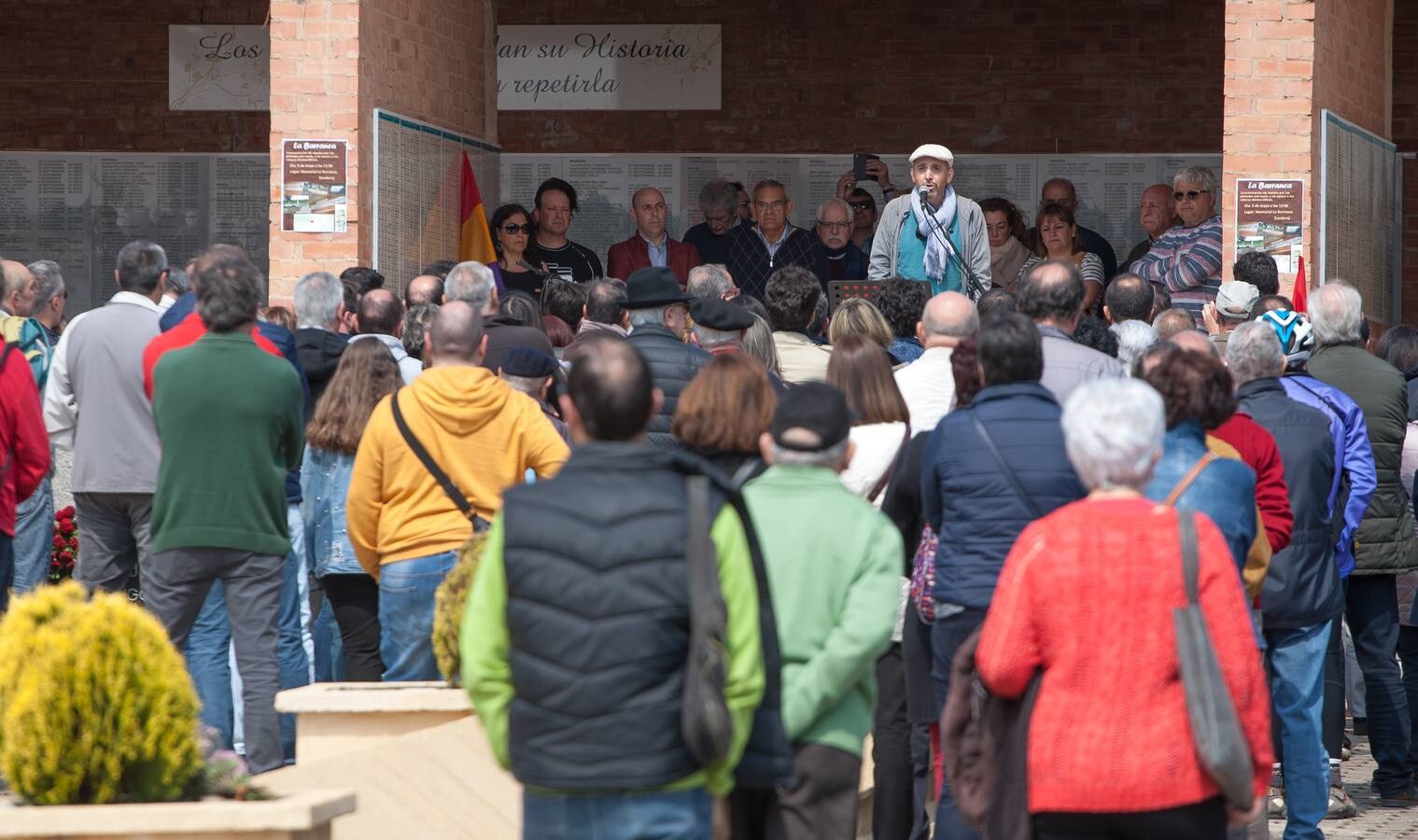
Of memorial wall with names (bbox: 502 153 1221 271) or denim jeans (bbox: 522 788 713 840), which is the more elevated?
memorial wall with names (bbox: 502 153 1221 271)

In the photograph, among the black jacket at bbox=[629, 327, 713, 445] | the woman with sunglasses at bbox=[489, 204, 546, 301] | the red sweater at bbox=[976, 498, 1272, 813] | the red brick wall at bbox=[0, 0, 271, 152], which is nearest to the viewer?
the red sweater at bbox=[976, 498, 1272, 813]

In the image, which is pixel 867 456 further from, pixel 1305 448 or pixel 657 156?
pixel 657 156

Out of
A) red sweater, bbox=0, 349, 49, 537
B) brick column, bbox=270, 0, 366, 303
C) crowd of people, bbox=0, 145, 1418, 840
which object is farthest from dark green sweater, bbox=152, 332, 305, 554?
brick column, bbox=270, 0, 366, 303

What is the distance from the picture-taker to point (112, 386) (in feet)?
24.6

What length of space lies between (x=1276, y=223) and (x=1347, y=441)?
3625 millimetres

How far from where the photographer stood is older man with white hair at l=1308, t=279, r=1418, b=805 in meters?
7.94

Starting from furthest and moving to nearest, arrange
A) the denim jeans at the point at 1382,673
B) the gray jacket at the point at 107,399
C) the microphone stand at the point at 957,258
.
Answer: the microphone stand at the point at 957,258 < the denim jeans at the point at 1382,673 < the gray jacket at the point at 107,399

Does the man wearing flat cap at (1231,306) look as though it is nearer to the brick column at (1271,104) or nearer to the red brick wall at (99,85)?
the brick column at (1271,104)

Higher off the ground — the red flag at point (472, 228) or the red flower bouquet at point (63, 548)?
the red flag at point (472, 228)

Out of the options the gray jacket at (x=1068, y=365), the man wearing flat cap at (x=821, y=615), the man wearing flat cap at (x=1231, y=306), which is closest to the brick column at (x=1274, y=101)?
the man wearing flat cap at (x=1231, y=306)

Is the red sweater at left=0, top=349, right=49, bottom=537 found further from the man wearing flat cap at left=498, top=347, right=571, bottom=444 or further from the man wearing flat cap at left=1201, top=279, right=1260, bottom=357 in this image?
the man wearing flat cap at left=1201, top=279, right=1260, bottom=357

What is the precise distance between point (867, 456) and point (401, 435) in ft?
4.77

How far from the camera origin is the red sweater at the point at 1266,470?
6.28 meters

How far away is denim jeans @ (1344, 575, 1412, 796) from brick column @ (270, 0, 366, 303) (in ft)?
18.5
